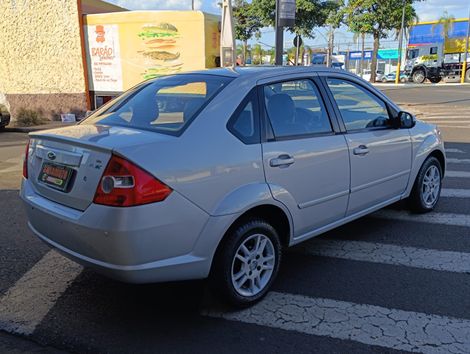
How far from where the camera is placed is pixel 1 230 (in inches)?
196

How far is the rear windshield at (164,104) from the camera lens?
3.26m

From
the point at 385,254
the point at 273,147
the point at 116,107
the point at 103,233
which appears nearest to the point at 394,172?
the point at 385,254

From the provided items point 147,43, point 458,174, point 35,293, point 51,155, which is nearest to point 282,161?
point 51,155

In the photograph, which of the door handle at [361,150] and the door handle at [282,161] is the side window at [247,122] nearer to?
the door handle at [282,161]

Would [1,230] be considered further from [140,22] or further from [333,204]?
[140,22]

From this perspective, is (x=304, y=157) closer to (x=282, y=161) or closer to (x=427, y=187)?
(x=282, y=161)

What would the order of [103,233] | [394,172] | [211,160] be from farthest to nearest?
[394,172] < [211,160] < [103,233]

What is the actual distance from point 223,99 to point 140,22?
11654 mm

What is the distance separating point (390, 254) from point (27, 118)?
12.8 metres

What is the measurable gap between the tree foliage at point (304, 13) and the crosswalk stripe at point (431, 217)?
2549cm

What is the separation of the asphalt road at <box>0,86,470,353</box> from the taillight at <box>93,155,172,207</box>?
3.18 feet

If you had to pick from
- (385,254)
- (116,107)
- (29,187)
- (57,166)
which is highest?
(116,107)

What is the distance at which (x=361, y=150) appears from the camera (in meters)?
4.14

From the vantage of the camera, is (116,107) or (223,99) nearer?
(223,99)
